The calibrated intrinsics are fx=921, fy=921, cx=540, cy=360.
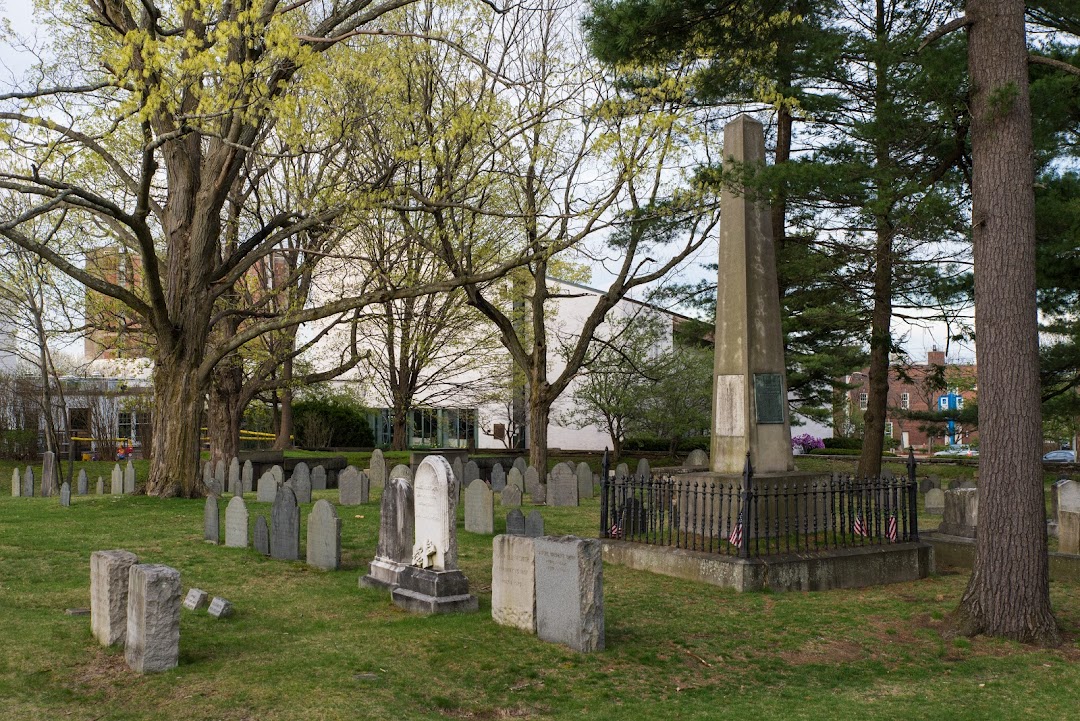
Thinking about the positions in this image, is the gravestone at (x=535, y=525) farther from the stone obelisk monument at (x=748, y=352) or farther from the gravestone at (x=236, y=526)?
the gravestone at (x=236, y=526)

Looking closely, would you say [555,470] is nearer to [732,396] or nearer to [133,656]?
[732,396]

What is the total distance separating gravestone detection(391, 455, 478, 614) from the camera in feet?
27.1

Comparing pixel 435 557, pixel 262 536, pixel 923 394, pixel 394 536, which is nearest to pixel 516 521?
pixel 394 536

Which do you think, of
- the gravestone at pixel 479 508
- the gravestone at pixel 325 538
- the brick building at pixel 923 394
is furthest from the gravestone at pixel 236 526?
the brick building at pixel 923 394

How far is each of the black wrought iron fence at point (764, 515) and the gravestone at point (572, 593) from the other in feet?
11.4

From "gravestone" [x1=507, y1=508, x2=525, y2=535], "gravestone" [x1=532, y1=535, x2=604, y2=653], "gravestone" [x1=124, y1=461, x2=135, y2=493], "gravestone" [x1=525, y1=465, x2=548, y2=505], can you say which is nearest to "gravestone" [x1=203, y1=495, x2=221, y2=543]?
"gravestone" [x1=507, y1=508, x2=525, y2=535]

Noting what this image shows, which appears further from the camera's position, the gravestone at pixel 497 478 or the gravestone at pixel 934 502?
the gravestone at pixel 497 478

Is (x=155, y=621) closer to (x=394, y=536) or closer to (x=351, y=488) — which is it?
(x=394, y=536)

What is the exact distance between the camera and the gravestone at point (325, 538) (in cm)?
1045

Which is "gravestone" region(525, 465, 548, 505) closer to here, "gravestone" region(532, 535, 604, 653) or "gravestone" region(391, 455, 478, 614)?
"gravestone" region(391, 455, 478, 614)

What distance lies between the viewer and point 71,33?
19828 mm

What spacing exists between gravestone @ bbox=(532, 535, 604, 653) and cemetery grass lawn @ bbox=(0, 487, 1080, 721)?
0.17m

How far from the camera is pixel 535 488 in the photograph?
61.6ft

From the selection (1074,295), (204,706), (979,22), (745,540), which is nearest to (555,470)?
(745,540)
